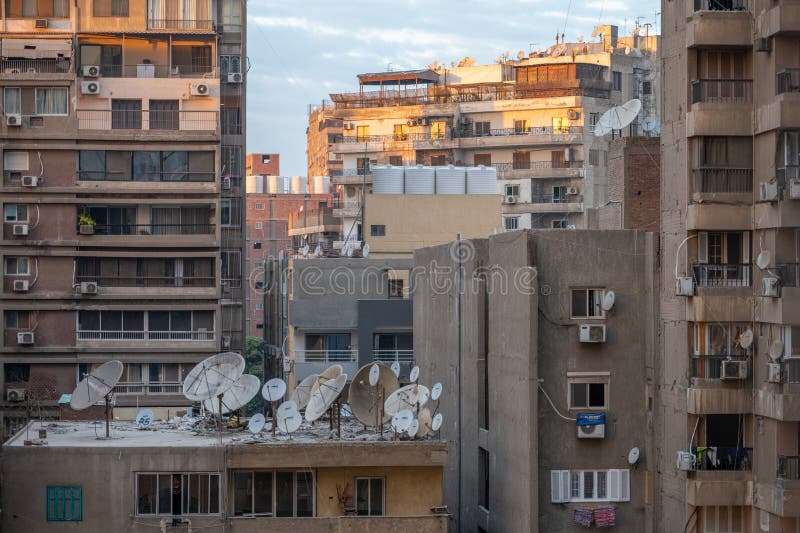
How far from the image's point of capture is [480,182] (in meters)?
65.6

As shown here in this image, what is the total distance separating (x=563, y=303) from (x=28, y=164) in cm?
2697

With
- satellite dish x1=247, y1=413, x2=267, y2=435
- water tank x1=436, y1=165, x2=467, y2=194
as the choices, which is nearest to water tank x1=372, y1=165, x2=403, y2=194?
water tank x1=436, y1=165, x2=467, y2=194

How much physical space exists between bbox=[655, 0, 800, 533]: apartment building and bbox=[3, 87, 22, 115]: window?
2956 cm

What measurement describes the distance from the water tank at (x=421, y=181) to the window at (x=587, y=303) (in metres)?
30.0

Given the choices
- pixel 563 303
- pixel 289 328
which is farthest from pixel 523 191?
pixel 563 303

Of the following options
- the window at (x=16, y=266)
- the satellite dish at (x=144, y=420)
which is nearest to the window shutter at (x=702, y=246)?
the satellite dish at (x=144, y=420)

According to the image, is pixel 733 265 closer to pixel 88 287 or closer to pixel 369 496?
pixel 369 496

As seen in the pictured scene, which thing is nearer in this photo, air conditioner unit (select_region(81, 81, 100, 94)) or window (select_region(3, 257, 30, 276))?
window (select_region(3, 257, 30, 276))

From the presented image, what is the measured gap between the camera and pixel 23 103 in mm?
55500

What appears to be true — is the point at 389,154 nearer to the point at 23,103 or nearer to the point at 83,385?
the point at 23,103

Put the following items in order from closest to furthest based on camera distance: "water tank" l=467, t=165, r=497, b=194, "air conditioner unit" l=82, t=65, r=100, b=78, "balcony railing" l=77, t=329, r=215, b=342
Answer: "balcony railing" l=77, t=329, r=215, b=342, "air conditioner unit" l=82, t=65, r=100, b=78, "water tank" l=467, t=165, r=497, b=194

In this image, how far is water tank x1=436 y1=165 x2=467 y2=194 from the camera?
65.3m

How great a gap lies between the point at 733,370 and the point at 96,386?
14694mm

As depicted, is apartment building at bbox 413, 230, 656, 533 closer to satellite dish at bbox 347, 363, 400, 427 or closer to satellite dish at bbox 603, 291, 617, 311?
satellite dish at bbox 603, 291, 617, 311
